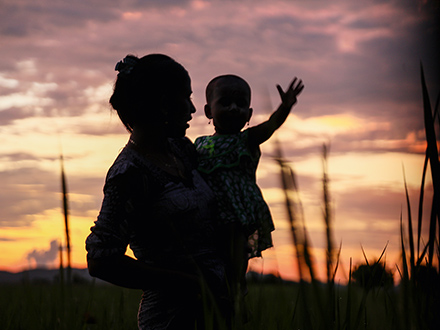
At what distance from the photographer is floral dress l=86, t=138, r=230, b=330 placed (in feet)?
7.32

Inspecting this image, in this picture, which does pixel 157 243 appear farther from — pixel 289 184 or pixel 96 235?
pixel 289 184

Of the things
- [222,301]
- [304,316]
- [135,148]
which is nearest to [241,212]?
[222,301]

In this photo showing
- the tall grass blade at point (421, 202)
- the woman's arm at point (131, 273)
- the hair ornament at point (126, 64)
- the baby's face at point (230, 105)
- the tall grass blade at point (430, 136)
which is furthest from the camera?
the baby's face at point (230, 105)

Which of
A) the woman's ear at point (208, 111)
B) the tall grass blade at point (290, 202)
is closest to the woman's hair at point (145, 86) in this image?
the woman's ear at point (208, 111)

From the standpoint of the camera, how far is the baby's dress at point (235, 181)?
9.07 ft

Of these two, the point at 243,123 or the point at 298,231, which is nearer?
the point at 298,231

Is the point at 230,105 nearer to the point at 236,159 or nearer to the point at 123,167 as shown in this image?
the point at 236,159

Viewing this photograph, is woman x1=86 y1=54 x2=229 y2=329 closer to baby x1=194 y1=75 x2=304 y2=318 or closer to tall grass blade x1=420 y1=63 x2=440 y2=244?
baby x1=194 y1=75 x2=304 y2=318

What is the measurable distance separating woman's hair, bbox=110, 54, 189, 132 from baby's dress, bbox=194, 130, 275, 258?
0.56 meters

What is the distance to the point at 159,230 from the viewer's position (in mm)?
2342

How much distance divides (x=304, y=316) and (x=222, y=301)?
5.44 feet

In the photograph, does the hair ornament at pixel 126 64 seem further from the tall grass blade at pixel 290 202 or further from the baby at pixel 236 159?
the tall grass blade at pixel 290 202

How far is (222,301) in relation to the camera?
246cm

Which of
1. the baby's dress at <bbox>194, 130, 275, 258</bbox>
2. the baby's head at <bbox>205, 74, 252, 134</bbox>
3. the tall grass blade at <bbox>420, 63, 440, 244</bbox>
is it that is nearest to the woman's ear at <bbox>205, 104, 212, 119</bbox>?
the baby's head at <bbox>205, 74, 252, 134</bbox>
